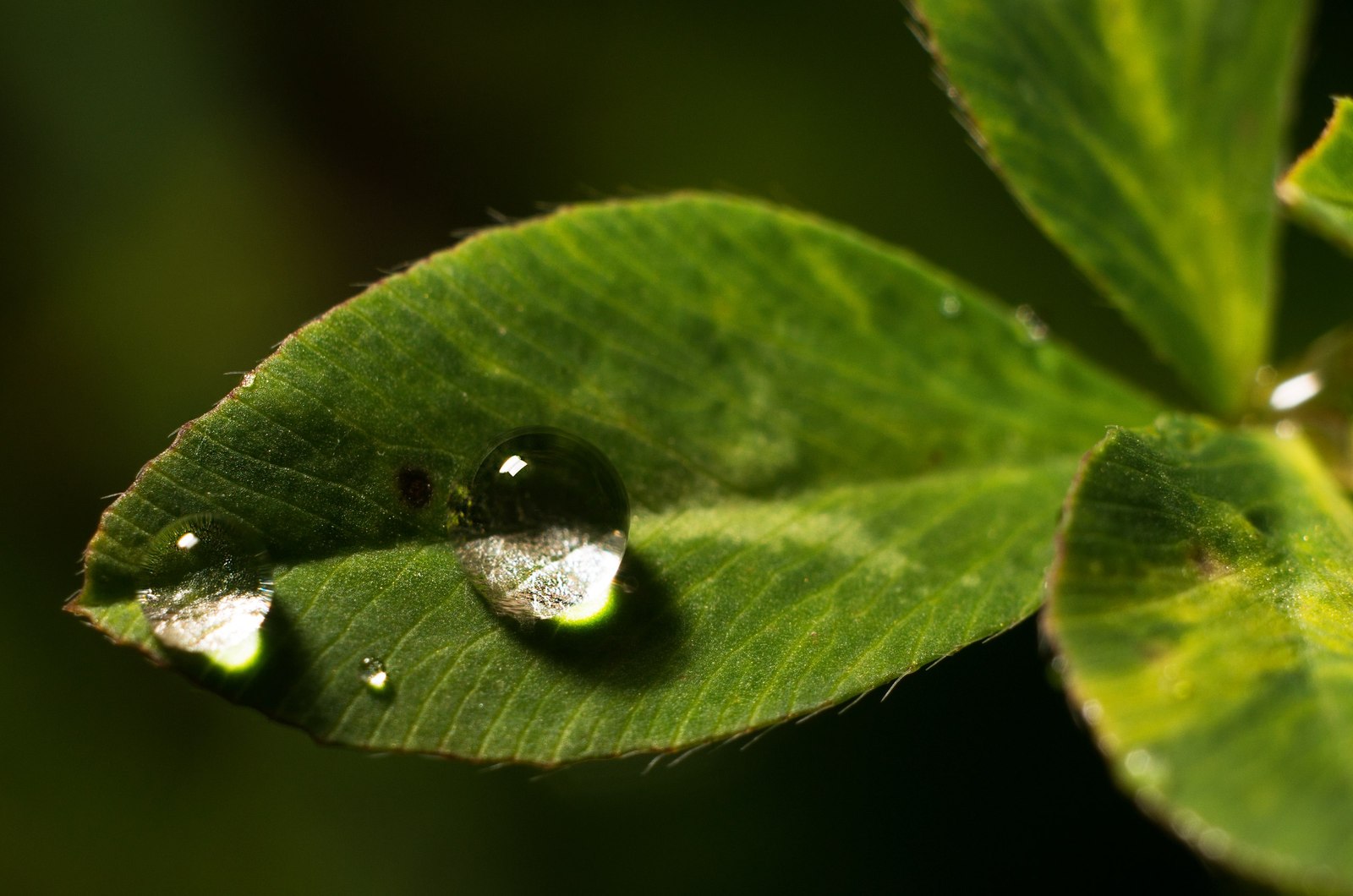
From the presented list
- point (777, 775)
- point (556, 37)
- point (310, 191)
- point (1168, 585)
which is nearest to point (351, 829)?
point (777, 775)

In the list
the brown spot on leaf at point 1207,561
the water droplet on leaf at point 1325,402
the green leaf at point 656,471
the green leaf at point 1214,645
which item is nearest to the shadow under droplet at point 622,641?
the green leaf at point 656,471

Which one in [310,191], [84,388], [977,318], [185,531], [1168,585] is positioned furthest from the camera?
[310,191]

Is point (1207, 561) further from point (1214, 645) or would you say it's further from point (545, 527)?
point (545, 527)

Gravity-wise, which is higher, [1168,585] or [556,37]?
[556,37]

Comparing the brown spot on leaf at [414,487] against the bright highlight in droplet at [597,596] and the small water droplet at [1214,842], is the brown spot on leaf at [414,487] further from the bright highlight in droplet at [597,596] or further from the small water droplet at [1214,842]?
the small water droplet at [1214,842]

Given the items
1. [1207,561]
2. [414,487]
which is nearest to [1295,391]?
[1207,561]

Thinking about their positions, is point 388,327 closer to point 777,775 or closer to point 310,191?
point 777,775
